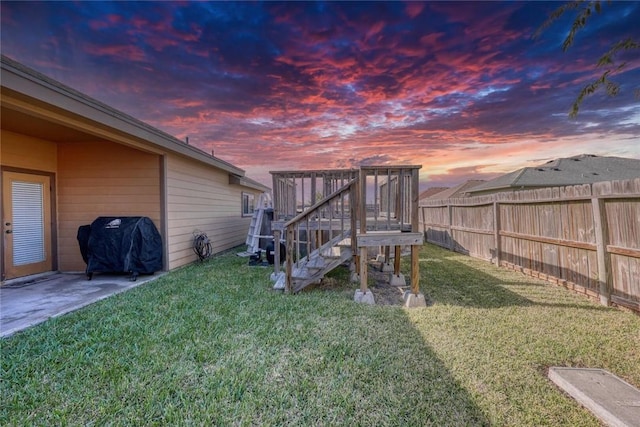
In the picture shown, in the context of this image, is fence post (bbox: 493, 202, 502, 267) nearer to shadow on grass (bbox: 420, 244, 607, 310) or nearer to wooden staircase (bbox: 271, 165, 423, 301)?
shadow on grass (bbox: 420, 244, 607, 310)

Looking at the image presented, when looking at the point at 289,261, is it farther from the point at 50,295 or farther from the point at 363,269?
the point at 50,295

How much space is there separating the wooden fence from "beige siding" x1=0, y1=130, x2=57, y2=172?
969 centimetres

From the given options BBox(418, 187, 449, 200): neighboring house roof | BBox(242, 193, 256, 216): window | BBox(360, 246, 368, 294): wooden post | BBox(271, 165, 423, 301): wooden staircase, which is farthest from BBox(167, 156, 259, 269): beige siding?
BBox(418, 187, 449, 200): neighboring house roof

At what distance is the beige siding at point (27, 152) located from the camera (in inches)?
199

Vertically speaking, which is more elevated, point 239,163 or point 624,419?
point 239,163

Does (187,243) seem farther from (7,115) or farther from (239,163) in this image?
(239,163)

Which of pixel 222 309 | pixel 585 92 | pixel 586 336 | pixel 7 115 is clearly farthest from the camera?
pixel 7 115

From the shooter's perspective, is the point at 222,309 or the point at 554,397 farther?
the point at 222,309

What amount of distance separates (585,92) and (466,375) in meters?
3.75

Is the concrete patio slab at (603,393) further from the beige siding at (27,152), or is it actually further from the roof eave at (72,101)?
the beige siding at (27,152)

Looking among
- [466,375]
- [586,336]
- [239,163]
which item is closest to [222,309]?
[466,375]

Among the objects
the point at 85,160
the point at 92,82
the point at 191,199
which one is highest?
the point at 92,82

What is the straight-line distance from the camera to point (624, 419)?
1732mm

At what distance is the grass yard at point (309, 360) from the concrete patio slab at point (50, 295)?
39cm
